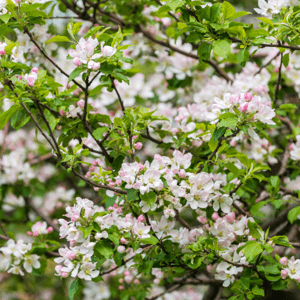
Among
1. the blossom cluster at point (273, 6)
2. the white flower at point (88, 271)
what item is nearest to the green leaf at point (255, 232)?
the white flower at point (88, 271)

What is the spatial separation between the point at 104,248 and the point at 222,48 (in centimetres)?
91

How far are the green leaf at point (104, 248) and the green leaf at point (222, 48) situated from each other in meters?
0.86

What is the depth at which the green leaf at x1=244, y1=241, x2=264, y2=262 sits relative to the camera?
141cm

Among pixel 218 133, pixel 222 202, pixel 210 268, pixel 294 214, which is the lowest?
pixel 210 268

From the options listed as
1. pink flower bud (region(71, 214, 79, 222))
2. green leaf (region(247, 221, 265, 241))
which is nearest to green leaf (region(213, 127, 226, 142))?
green leaf (region(247, 221, 265, 241))

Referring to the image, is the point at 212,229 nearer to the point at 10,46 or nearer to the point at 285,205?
the point at 285,205

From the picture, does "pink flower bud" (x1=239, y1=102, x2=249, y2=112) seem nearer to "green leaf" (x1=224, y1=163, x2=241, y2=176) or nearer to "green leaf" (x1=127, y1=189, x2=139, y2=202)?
"green leaf" (x1=224, y1=163, x2=241, y2=176)

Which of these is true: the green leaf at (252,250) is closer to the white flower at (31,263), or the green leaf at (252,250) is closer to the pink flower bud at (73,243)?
the pink flower bud at (73,243)

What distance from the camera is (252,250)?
143 cm

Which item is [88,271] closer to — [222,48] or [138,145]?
[138,145]

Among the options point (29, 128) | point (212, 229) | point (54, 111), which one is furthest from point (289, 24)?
point (29, 128)

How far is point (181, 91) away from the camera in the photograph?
11.2 feet

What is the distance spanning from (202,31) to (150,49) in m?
1.43

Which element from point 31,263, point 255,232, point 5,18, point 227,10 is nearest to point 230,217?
point 255,232
